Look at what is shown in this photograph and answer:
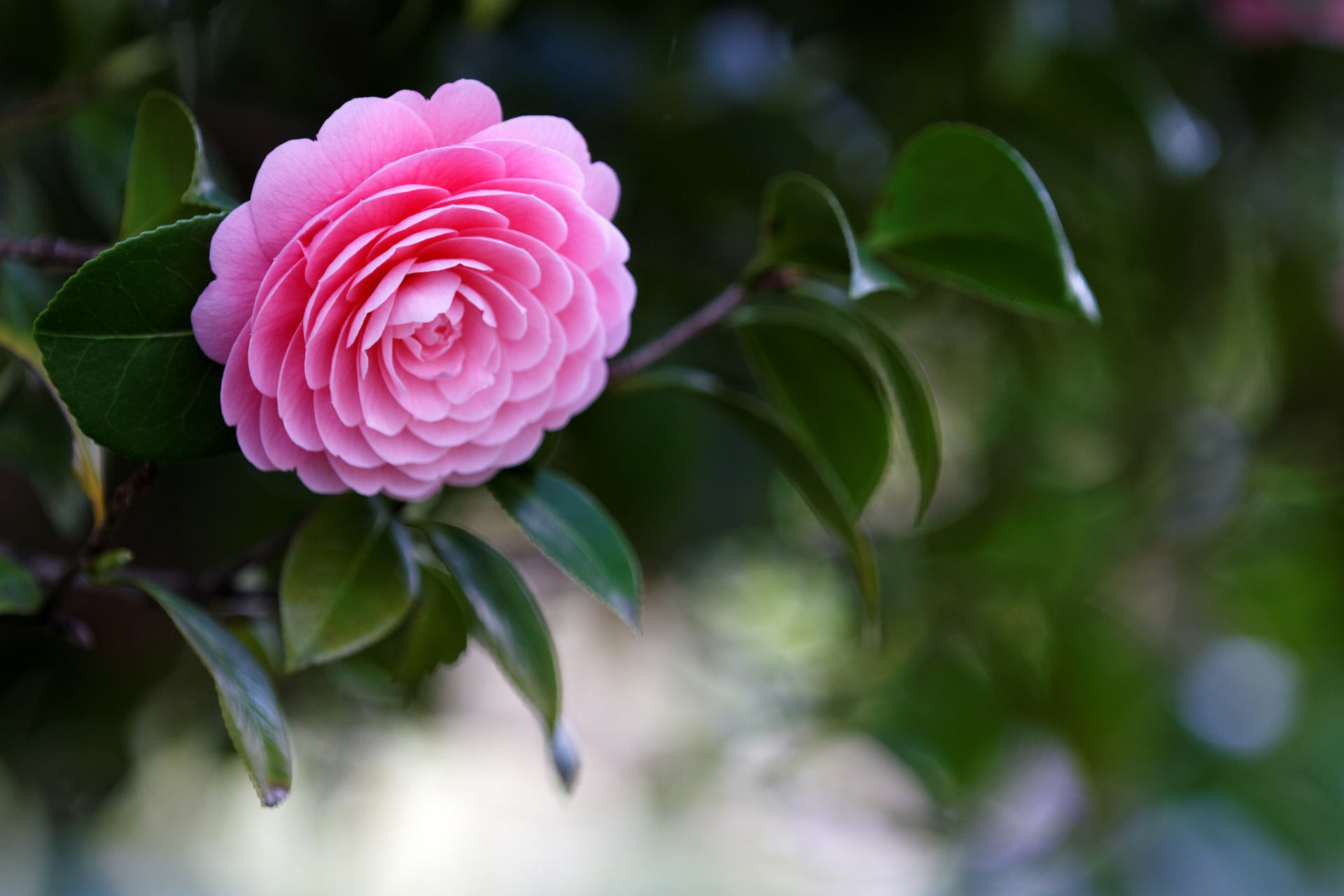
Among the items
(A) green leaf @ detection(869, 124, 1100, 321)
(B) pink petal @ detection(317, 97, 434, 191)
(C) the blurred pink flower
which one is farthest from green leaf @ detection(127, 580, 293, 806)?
(C) the blurred pink flower

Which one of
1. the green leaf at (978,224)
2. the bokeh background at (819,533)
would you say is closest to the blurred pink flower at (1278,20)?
the bokeh background at (819,533)

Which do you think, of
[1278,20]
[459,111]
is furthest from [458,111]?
[1278,20]

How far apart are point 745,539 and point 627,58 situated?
0.42m

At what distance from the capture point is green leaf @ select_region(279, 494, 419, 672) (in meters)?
0.27

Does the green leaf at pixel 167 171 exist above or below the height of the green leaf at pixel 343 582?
above

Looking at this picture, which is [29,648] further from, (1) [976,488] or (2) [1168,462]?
(2) [1168,462]

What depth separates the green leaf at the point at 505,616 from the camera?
0.97 feet

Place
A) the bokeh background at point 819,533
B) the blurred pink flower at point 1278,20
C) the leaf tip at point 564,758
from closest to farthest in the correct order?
the leaf tip at point 564,758 → the bokeh background at point 819,533 → the blurred pink flower at point 1278,20

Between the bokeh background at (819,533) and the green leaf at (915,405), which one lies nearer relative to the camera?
the green leaf at (915,405)

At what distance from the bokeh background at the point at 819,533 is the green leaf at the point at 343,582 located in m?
0.14

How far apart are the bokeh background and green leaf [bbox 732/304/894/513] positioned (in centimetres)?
22

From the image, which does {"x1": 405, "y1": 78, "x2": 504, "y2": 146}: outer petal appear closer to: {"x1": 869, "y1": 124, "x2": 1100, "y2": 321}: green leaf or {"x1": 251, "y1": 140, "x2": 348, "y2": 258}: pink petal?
{"x1": 251, "y1": 140, "x2": 348, "y2": 258}: pink petal

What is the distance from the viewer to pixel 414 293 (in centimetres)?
→ 24

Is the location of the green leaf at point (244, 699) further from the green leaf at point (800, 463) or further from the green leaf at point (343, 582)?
the green leaf at point (800, 463)
